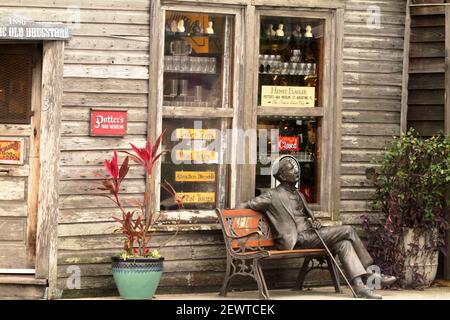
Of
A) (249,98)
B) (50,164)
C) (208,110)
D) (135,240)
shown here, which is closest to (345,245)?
(249,98)

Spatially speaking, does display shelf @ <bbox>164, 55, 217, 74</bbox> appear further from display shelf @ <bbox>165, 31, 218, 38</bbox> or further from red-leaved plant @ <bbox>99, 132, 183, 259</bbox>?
red-leaved plant @ <bbox>99, 132, 183, 259</bbox>

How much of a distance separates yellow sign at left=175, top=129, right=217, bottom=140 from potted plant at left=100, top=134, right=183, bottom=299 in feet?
1.58

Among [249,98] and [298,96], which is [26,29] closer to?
[249,98]

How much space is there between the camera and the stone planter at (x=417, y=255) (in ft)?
35.6

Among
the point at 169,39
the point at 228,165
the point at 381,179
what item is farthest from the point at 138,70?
the point at 381,179

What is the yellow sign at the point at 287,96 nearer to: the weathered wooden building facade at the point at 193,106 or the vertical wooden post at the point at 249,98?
the weathered wooden building facade at the point at 193,106

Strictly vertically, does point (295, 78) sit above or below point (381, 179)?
above

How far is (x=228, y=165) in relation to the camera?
10742mm

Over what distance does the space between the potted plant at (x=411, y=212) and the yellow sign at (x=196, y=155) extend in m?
1.84

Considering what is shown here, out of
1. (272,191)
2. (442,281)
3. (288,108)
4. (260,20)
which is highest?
(260,20)

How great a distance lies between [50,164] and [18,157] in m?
0.37

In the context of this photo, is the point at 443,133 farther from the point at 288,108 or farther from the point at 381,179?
the point at 288,108

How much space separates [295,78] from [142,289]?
2.93 meters

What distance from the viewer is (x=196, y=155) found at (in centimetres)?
1063
